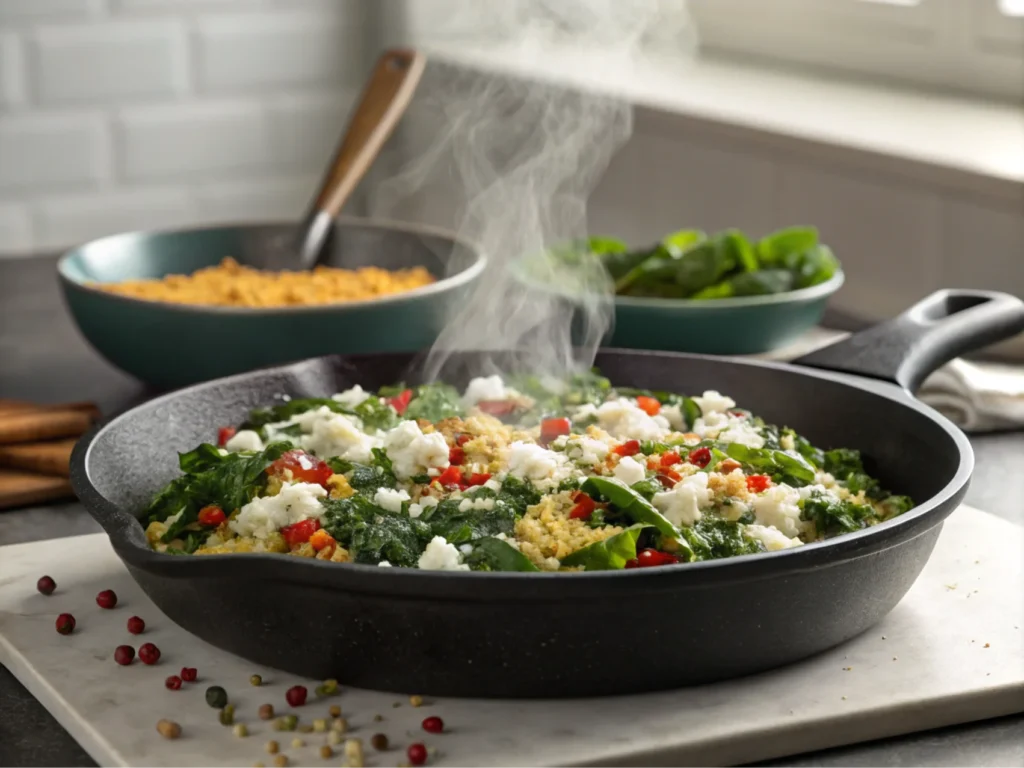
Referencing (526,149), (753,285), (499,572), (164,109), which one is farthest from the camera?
(164,109)

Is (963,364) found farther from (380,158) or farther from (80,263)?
(380,158)

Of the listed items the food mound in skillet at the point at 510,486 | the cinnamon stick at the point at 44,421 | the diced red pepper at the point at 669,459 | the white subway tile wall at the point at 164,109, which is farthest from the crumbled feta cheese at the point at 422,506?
the white subway tile wall at the point at 164,109

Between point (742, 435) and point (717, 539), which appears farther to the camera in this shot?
point (742, 435)

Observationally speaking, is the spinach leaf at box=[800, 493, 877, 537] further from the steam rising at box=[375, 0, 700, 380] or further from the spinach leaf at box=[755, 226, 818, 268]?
the spinach leaf at box=[755, 226, 818, 268]

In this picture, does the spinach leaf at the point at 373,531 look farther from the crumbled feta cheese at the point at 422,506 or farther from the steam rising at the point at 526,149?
the steam rising at the point at 526,149

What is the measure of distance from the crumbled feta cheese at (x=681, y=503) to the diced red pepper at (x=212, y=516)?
39cm

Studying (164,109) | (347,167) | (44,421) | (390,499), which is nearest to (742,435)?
(390,499)

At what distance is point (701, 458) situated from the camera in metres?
1.36

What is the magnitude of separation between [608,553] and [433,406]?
1.56 feet

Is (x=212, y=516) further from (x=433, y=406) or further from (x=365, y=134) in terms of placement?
(x=365, y=134)

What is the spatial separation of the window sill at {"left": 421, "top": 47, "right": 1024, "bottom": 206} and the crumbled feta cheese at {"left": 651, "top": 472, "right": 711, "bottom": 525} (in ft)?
4.51

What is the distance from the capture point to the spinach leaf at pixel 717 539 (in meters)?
1.20

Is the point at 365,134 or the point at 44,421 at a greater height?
the point at 365,134

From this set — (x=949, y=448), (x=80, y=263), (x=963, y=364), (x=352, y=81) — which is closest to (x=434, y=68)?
(x=352, y=81)
